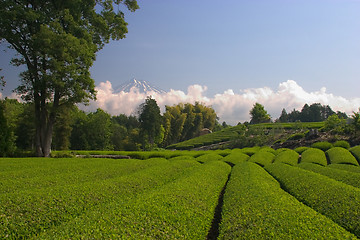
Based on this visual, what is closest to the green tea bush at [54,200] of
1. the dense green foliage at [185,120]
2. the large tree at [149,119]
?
the large tree at [149,119]

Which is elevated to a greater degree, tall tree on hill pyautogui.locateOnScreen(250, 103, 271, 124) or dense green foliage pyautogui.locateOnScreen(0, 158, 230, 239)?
tall tree on hill pyautogui.locateOnScreen(250, 103, 271, 124)

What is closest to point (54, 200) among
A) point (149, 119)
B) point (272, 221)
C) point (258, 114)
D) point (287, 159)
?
point (272, 221)

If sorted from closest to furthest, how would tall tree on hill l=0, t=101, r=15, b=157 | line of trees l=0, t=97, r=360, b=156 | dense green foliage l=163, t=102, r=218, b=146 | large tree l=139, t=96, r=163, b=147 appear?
1. tall tree on hill l=0, t=101, r=15, b=157
2. line of trees l=0, t=97, r=360, b=156
3. large tree l=139, t=96, r=163, b=147
4. dense green foliage l=163, t=102, r=218, b=146

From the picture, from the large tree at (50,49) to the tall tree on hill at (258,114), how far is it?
80079 mm

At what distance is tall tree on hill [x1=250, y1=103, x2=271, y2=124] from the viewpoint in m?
94.6

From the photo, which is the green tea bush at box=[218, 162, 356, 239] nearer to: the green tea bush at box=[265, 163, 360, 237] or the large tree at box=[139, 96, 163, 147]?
the green tea bush at box=[265, 163, 360, 237]

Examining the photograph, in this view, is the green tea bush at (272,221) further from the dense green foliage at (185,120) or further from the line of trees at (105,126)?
the dense green foliage at (185,120)

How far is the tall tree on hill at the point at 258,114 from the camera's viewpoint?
94.6 meters

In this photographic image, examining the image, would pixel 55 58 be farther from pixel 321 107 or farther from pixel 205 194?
pixel 321 107

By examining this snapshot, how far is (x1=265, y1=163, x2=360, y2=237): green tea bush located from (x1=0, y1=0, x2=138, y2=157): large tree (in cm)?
2311

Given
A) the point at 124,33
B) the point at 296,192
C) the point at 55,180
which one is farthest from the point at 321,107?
the point at 55,180

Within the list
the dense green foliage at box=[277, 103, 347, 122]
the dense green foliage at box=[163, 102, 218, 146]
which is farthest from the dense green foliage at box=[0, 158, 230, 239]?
the dense green foliage at box=[277, 103, 347, 122]

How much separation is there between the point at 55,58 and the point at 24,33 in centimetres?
426

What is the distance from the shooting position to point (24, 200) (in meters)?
7.83
